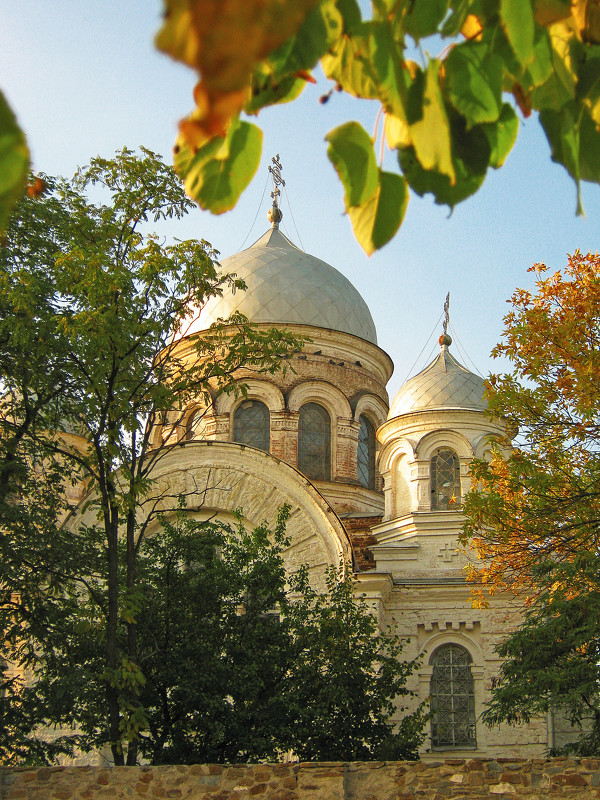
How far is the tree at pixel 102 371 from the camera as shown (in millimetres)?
10234

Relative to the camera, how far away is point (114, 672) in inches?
374

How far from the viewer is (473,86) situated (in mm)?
1889

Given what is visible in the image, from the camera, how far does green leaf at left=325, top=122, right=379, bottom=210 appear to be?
1940mm

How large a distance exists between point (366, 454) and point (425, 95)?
19.0m

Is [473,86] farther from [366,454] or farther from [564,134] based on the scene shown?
[366,454]

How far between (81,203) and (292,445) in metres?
8.73

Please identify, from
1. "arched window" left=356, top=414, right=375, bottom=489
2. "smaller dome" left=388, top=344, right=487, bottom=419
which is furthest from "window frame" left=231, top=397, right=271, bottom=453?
"smaller dome" left=388, top=344, right=487, bottom=419

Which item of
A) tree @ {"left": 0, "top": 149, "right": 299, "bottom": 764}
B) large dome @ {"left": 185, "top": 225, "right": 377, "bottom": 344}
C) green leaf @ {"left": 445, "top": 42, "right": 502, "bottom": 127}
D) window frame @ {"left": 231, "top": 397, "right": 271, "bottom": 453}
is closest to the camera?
green leaf @ {"left": 445, "top": 42, "right": 502, "bottom": 127}

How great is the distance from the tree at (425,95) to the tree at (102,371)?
8.22 m

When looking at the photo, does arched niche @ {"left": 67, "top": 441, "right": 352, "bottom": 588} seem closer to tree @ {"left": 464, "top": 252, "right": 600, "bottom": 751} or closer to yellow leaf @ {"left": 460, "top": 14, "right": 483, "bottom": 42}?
tree @ {"left": 464, "top": 252, "right": 600, "bottom": 751}

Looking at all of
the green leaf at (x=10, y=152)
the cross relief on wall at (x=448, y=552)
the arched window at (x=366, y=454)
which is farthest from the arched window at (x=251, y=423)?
the green leaf at (x=10, y=152)

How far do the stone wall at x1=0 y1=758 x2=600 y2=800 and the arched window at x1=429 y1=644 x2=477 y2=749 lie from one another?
730cm

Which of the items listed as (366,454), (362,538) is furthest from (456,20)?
(366,454)

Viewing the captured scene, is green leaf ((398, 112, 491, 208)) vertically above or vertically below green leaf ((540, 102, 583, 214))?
below
